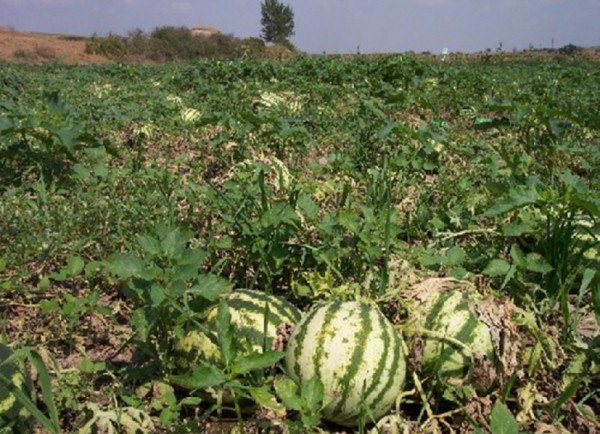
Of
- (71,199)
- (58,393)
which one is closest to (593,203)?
(58,393)

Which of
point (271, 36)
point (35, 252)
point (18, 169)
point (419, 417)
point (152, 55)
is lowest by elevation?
point (419, 417)

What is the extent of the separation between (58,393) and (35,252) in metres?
1.20

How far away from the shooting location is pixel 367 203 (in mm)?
3623

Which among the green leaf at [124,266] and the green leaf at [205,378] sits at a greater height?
the green leaf at [124,266]

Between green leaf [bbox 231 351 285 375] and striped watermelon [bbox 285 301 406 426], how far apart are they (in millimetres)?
335

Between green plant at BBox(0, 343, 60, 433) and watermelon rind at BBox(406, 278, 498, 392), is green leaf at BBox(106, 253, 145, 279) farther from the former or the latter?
watermelon rind at BBox(406, 278, 498, 392)

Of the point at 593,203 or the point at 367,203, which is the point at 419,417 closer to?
the point at 593,203

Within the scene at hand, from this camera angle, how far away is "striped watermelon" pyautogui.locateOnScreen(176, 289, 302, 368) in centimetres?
217

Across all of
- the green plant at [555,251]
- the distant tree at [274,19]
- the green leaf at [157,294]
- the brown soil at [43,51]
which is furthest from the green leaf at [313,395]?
the distant tree at [274,19]

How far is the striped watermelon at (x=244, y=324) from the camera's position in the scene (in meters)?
2.17

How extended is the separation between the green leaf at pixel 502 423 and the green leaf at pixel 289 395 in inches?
20.3

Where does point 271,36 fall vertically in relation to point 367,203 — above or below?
above

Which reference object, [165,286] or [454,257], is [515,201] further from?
[165,286]

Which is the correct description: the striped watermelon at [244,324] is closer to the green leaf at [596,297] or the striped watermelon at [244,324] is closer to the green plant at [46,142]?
the green leaf at [596,297]
